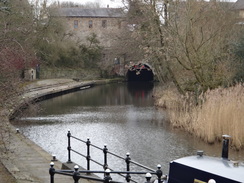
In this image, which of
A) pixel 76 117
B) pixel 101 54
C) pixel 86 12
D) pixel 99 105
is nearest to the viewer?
pixel 76 117

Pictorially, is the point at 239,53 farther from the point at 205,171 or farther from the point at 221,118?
the point at 205,171

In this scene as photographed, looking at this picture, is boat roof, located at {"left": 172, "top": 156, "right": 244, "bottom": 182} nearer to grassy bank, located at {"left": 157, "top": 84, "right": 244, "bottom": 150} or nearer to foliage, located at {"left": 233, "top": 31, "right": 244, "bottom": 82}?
→ grassy bank, located at {"left": 157, "top": 84, "right": 244, "bottom": 150}

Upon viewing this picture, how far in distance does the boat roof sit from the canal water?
4.54 meters

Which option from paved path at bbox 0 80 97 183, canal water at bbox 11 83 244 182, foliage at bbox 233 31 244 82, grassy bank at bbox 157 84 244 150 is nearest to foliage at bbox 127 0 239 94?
foliage at bbox 233 31 244 82

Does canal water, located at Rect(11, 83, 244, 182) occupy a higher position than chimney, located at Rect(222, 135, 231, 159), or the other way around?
chimney, located at Rect(222, 135, 231, 159)

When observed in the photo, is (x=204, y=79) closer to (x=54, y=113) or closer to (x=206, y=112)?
(x=206, y=112)

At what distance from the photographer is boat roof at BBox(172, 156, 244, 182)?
427cm

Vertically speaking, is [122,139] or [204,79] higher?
[204,79]

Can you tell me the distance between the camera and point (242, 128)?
11.5 m

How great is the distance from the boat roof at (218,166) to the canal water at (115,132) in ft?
14.9

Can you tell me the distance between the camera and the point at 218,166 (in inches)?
178

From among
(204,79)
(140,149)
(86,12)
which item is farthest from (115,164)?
(86,12)

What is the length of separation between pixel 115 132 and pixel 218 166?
10.1m

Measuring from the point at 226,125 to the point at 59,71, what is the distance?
31.7 meters
